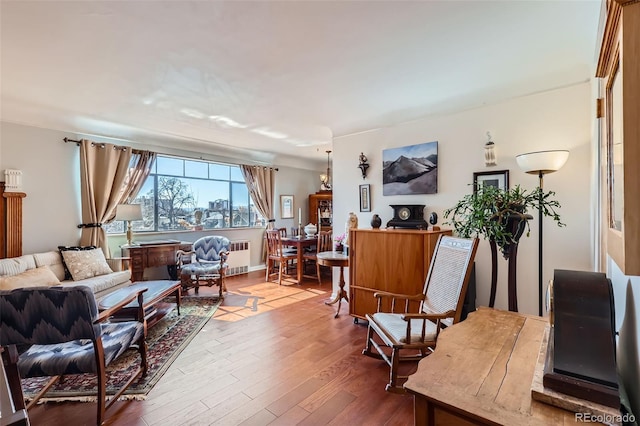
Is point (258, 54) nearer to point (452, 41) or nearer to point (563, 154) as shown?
point (452, 41)

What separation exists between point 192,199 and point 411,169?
4.22 metres

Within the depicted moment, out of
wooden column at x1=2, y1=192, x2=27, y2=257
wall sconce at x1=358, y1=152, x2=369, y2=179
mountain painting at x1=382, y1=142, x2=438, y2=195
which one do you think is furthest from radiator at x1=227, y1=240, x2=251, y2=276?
mountain painting at x1=382, y1=142, x2=438, y2=195

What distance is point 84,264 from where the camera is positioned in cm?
383

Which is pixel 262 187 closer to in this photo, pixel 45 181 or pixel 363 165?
pixel 363 165

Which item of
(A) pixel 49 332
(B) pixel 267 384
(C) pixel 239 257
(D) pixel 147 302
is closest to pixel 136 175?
(C) pixel 239 257

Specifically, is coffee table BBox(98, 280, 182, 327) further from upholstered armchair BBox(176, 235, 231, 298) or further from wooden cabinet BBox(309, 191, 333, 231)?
wooden cabinet BBox(309, 191, 333, 231)

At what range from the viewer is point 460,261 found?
217 centimetres

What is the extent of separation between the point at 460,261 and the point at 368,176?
2.22 metres

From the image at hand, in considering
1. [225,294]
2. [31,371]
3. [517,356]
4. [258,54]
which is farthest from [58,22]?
[225,294]

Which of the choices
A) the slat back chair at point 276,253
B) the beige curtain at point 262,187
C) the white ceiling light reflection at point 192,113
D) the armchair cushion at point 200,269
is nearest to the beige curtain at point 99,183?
the armchair cushion at point 200,269

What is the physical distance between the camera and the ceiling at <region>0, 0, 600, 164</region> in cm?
186

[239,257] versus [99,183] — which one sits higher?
[99,183]

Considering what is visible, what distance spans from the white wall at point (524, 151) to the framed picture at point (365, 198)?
0.33m

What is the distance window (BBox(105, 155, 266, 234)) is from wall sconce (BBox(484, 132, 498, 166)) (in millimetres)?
4912
